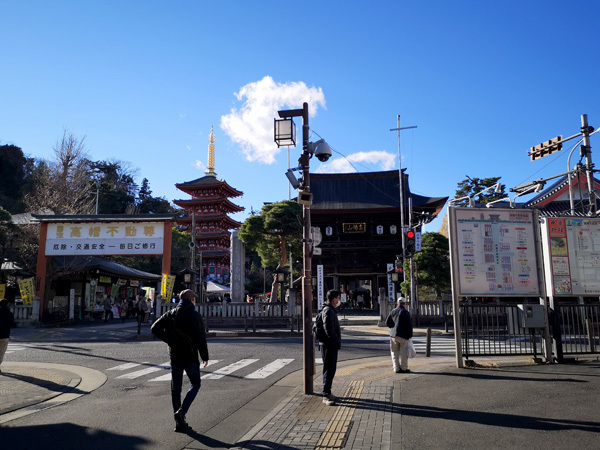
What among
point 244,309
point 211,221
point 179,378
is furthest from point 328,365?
point 211,221

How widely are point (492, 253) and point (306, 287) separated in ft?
14.5

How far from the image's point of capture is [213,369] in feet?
33.8

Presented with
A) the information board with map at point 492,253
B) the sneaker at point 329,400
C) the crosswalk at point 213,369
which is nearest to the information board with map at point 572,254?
the information board with map at point 492,253

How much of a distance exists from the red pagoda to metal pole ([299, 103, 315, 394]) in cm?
4543

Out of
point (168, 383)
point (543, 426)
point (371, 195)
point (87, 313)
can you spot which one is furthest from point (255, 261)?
point (543, 426)

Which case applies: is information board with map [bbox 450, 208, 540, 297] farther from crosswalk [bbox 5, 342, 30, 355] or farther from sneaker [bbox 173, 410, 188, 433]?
crosswalk [bbox 5, 342, 30, 355]

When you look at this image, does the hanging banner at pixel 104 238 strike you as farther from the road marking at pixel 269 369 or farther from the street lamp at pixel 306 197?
the street lamp at pixel 306 197

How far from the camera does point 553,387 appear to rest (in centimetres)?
704

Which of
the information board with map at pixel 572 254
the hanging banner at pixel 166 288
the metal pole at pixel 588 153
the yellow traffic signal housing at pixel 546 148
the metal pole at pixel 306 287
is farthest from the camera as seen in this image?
the hanging banner at pixel 166 288

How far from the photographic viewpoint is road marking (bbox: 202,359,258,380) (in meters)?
9.36

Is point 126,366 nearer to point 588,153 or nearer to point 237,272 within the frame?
point 237,272

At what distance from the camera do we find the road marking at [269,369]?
372 inches

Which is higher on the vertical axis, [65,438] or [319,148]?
[319,148]

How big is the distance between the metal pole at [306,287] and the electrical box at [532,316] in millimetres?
4647
